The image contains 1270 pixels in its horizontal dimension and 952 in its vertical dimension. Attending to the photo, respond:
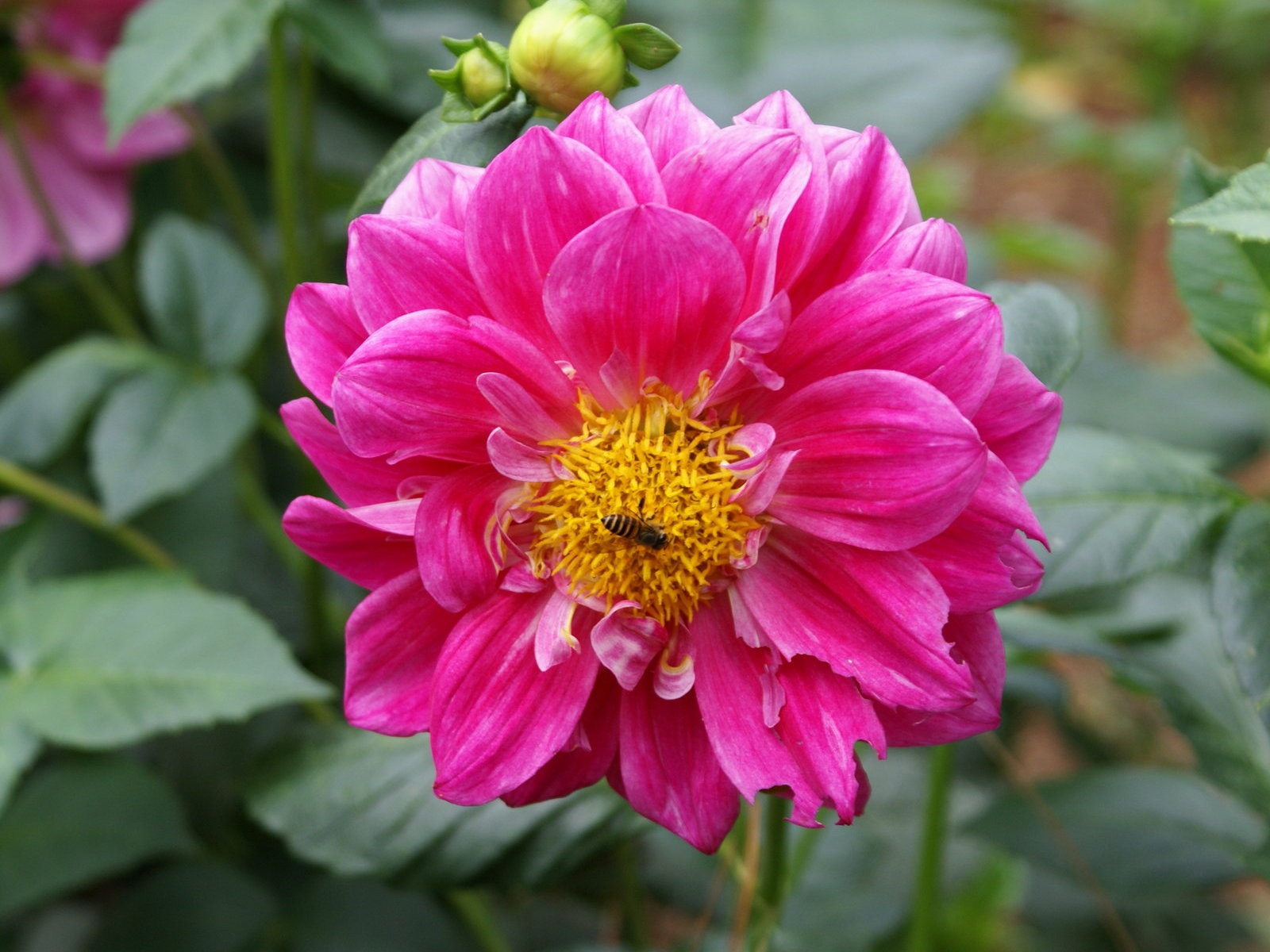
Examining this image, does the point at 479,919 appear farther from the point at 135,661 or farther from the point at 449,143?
the point at 449,143

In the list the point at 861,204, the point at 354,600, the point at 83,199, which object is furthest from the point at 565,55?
the point at 83,199

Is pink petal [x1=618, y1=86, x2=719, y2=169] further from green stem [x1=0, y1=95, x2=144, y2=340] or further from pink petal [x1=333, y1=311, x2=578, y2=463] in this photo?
green stem [x1=0, y1=95, x2=144, y2=340]

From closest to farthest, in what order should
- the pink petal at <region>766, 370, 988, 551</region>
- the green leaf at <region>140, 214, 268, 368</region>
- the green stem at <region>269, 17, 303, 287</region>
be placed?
the pink petal at <region>766, 370, 988, 551</region> < the green stem at <region>269, 17, 303, 287</region> < the green leaf at <region>140, 214, 268, 368</region>

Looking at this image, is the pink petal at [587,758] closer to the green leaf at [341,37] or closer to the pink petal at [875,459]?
the pink petal at [875,459]

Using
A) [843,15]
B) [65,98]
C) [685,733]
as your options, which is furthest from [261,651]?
[843,15]

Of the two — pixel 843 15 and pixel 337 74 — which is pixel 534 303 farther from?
pixel 843 15

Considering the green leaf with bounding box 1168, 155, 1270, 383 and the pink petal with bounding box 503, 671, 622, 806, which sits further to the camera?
the green leaf with bounding box 1168, 155, 1270, 383

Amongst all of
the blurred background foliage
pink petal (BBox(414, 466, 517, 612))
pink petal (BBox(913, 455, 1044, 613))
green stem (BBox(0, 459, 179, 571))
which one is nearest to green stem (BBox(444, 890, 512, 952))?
the blurred background foliage
